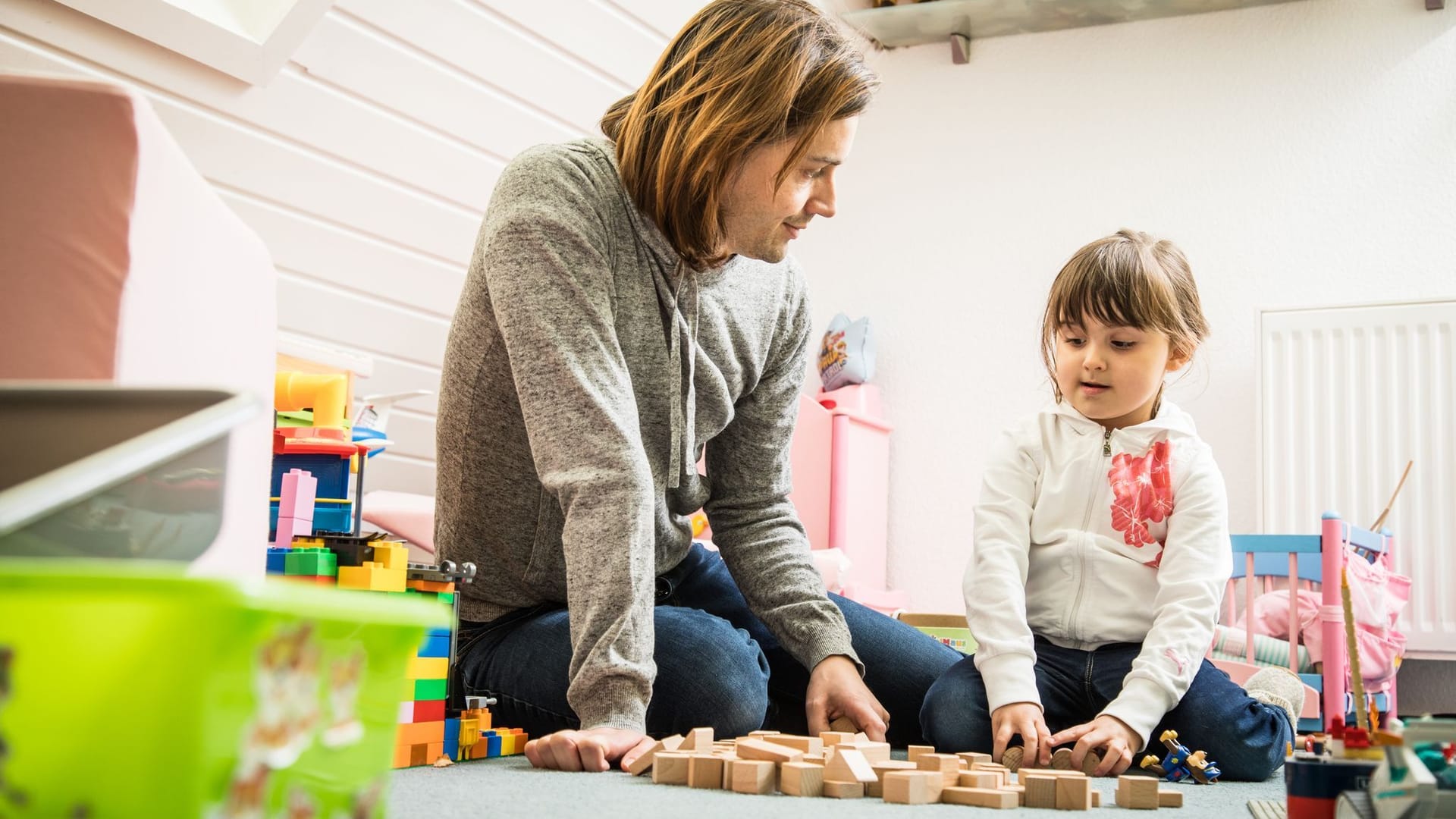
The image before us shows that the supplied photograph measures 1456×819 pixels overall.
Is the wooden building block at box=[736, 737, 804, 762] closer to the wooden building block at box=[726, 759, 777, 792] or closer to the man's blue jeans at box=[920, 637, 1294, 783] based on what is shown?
the wooden building block at box=[726, 759, 777, 792]

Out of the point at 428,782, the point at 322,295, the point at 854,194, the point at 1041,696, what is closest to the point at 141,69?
the point at 322,295

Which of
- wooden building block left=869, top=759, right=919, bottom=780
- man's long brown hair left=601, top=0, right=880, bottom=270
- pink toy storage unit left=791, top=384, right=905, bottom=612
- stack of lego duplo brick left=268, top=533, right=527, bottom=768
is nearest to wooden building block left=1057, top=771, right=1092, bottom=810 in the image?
wooden building block left=869, top=759, right=919, bottom=780

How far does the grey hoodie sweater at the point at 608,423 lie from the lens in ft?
3.36

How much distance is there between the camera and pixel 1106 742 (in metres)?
1.12

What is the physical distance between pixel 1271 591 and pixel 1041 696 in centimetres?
124

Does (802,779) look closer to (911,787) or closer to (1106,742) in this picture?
(911,787)

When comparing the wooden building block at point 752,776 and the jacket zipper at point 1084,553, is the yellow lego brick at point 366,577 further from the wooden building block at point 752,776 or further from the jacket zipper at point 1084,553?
the jacket zipper at point 1084,553

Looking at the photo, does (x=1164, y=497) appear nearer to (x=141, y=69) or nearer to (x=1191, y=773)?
(x=1191, y=773)

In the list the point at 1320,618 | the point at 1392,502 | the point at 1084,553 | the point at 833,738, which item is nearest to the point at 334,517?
the point at 833,738

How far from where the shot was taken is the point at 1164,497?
1373 mm

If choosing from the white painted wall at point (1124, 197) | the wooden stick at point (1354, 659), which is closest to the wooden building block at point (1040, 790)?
the wooden stick at point (1354, 659)

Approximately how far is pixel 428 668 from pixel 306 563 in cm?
14

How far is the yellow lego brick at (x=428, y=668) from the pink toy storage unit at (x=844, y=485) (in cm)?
169

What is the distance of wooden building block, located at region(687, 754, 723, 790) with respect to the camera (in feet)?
2.90
